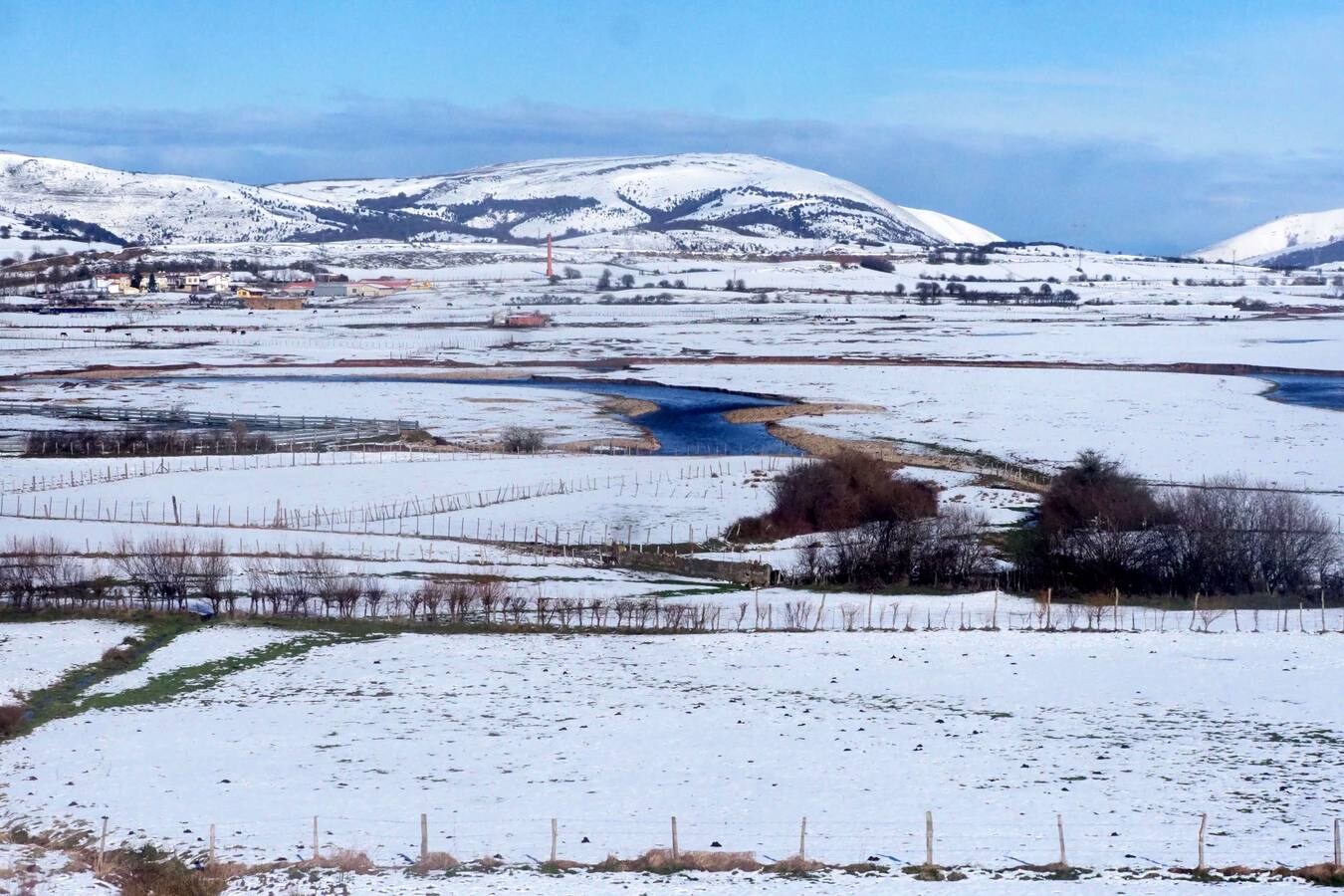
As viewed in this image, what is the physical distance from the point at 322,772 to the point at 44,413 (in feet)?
136

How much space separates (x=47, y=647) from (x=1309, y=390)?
52.5 meters

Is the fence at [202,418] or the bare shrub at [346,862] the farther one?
the fence at [202,418]

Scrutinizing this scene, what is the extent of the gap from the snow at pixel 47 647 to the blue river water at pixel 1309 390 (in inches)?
1752

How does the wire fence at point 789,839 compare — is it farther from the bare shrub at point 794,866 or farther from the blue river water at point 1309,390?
the blue river water at point 1309,390

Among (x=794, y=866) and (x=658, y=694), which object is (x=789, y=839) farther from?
(x=658, y=694)

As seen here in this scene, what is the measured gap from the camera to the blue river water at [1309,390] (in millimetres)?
55125

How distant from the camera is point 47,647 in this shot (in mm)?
22062

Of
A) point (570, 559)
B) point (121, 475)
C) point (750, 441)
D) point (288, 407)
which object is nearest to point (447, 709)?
point (570, 559)

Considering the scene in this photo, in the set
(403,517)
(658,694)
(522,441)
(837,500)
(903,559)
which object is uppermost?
(522,441)

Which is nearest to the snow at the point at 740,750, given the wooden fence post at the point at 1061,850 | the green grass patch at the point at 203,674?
the wooden fence post at the point at 1061,850

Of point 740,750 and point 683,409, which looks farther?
point 683,409

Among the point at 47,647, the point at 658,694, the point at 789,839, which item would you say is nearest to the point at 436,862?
the point at 789,839

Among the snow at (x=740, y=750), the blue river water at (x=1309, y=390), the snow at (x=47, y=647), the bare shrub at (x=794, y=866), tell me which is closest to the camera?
the bare shrub at (x=794, y=866)

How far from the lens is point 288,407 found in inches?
2181
